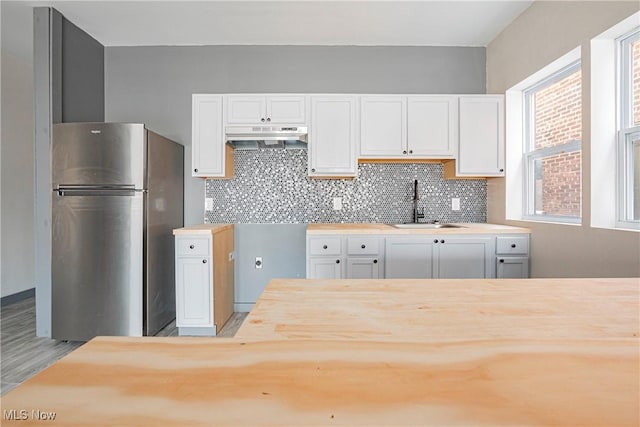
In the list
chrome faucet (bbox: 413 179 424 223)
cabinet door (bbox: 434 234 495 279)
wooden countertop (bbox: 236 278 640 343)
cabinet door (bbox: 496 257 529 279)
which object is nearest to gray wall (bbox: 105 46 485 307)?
chrome faucet (bbox: 413 179 424 223)

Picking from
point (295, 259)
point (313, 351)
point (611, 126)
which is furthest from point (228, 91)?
point (313, 351)

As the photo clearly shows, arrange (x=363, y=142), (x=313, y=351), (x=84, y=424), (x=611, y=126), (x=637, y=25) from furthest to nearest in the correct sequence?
1. (x=363, y=142)
2. (x=611, y=126)
3. (x=637, y=25)
4. (x=313, y=351)
5. (x=84, y=424)

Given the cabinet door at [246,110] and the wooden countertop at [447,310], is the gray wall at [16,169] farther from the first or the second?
the wooden countertop at [447,310]

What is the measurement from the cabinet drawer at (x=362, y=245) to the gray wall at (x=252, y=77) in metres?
0.78

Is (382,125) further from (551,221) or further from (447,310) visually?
(447,310)

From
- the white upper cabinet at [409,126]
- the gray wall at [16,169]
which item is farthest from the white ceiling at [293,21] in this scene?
the gray wall at [16,169]

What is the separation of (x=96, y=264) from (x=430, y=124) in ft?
9.83

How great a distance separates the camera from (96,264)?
8.73 feet

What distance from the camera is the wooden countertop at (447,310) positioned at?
61 cm

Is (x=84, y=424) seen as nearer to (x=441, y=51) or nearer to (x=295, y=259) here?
(x=295, y=259)

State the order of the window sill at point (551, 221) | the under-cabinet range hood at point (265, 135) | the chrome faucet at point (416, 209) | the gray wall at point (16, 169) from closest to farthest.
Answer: the window sill at point (551, 221), the under-cabinet range hood at point (265, 135), the chrome faucet at point (416, 209), the gray wall at point (16, 169)

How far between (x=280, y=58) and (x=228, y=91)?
2.01 ft

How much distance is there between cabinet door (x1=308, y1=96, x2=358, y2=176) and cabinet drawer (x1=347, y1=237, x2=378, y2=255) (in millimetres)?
652

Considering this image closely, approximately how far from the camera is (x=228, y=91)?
3506mm
